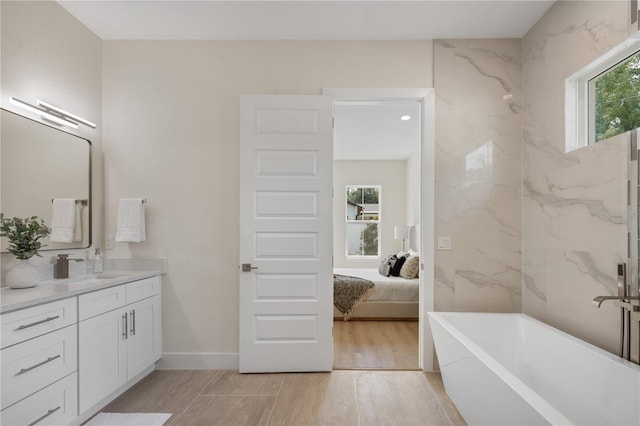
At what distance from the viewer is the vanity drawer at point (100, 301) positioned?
2.03 meters

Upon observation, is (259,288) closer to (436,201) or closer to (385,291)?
(436,201)

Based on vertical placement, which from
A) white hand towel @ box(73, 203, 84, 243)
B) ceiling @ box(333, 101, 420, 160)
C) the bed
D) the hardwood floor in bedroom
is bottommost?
the hardwood floor in bedroom

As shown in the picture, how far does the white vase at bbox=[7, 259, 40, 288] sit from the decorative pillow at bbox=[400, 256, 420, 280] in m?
3.94

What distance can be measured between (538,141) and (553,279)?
1.08 meters

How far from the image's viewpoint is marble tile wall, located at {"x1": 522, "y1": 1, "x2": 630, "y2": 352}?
194cm

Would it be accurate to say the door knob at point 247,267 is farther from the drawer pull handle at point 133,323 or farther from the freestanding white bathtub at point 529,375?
the freestanding white bathtub at point 529,375

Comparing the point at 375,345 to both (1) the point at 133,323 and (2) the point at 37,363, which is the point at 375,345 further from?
(2) the point at 37,363

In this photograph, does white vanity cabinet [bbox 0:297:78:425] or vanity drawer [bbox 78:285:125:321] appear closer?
white vanity cabinet [bbox 0:297:78:425]

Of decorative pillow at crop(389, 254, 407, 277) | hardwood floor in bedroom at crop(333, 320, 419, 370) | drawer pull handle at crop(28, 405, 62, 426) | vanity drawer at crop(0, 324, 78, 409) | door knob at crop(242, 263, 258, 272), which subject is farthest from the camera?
decorative pillow at crop(389, 254, 407, 277)

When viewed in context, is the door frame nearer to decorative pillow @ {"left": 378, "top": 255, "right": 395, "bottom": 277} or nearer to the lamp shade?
decorative pillow @ {"left": 378, "top": 255, "right": 395, "bottom": 277}

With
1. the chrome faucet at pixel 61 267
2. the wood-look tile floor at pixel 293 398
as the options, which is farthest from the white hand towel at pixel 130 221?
the wood-look tile floor at pixel 293 398

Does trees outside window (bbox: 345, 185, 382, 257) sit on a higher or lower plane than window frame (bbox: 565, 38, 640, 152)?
lower

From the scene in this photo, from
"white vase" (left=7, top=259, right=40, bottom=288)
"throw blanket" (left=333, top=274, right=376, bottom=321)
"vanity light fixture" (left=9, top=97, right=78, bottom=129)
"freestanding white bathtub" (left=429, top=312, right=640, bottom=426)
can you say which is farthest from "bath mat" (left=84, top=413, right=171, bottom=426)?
"throw blanket" (left=333, top=274, right=376, bottom=321)

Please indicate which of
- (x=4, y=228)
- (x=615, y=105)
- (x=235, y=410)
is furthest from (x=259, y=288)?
(x=615, y=105)
